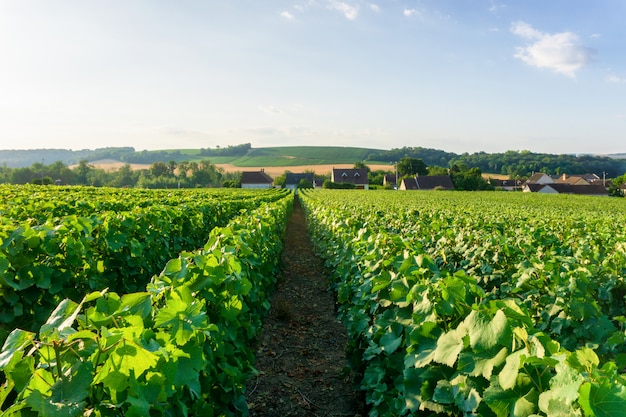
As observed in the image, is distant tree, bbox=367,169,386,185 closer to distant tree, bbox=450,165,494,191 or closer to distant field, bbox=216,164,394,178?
distant field, bbox=216,164,394,178

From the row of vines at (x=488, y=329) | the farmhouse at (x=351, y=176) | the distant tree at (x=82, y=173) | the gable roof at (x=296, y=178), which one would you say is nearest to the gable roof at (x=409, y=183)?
the farmhouse at (x=351, y=176)

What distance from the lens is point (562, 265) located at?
4770mm

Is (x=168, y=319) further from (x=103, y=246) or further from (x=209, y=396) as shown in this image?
(x=103, y=246)

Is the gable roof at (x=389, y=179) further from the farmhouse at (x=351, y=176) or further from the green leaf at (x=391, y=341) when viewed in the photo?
the green leaf at (x=391, y=341)

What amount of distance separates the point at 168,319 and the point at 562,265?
4424 mm

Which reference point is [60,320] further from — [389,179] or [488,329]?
[389,179]

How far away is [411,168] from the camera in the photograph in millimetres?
106188

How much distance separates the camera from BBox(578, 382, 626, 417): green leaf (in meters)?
1.40

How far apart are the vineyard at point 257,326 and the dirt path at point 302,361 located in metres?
0.44

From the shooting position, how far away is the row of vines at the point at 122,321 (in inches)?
63.8

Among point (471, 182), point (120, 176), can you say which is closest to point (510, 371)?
point (471, 182)

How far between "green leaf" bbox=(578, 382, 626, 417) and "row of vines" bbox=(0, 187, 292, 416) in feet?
5.29

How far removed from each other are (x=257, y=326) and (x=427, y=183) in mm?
Answer: 84892

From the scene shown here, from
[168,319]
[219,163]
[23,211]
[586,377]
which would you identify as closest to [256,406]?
[168,319]
